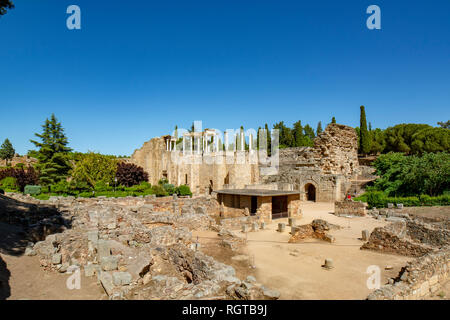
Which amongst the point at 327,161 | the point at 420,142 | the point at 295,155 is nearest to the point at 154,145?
the point at 295,155

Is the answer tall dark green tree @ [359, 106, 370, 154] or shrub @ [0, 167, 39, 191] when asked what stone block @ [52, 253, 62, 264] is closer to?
shrub @ [0, 167, 39, 191]

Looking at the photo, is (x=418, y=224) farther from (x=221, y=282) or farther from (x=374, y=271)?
A: (x=221, y=282)

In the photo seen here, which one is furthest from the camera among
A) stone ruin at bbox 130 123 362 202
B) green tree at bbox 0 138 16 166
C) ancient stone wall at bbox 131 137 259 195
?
green tree at bbox 0 138 16 166

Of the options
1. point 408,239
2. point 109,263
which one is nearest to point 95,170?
point 109,263

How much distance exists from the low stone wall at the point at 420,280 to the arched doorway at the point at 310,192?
2181 cm

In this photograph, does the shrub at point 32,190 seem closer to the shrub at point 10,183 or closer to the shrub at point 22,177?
the shrub at point 10,183

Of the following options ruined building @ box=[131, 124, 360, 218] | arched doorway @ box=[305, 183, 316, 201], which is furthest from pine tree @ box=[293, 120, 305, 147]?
arched doorway @ box=[305, 183, 316, 201]

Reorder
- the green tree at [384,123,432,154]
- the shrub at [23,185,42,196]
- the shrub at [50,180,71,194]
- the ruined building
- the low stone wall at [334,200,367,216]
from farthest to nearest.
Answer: the green tree at [384,123,432,154]
the shrub at [50,180,71,194]
the ruined building
the shrub at [23,185,42,196]
the low stone wall at [334,200,367,216]

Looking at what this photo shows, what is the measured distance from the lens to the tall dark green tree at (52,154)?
110ft

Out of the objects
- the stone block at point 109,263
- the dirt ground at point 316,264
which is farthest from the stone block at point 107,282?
the dirt ground at point 316,264

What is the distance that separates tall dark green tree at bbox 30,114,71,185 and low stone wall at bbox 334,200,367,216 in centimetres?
3393

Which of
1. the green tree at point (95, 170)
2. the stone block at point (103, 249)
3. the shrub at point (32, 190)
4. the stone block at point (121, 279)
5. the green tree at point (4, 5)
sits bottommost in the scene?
the stone block at point (121, 279)

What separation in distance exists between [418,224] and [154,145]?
38.2 metres

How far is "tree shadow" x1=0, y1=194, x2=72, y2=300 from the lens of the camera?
7.85 m
